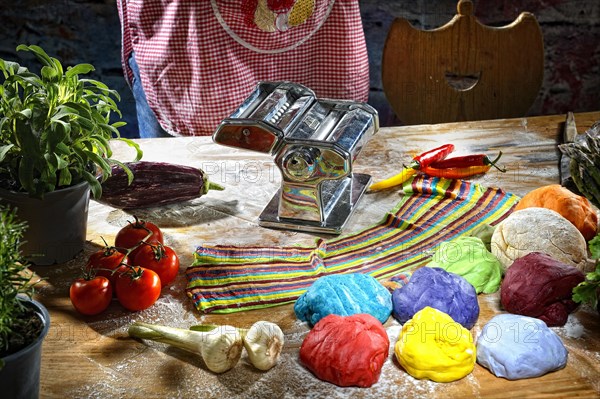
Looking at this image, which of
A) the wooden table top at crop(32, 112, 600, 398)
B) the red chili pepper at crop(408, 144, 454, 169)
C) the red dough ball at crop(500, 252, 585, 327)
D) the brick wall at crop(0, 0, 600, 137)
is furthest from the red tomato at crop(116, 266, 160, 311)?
the brick wall at crop(0, 0, 600, 137)

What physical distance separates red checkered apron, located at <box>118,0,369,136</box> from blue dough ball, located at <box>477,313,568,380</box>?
161 centimetres

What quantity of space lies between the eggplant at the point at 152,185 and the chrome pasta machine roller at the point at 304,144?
0.17m

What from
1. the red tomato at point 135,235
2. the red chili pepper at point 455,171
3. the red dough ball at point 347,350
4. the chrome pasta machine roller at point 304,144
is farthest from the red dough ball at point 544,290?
the red tomato at point 135,235

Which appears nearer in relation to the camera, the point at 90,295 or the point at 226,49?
the point at 90,295

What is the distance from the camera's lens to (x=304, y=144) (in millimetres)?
1696

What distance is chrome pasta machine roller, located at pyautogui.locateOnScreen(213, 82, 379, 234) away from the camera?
67.0 inches

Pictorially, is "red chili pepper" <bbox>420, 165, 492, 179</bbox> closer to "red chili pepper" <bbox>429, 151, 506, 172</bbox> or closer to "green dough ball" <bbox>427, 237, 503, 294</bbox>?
"red chili pepper" <bbox>429, 151, 506, 172</bbox>

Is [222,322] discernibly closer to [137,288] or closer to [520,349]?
[137,288]

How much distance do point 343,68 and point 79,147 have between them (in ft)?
4.91

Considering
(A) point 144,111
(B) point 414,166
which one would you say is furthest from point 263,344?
(A) point 144,111

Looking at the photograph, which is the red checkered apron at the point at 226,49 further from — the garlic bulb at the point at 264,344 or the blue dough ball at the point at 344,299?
the garlic bulb at the point at 264,344

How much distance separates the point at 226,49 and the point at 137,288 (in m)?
1.42

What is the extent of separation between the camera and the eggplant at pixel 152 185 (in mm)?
1842

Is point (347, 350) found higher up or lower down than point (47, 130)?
lower down
